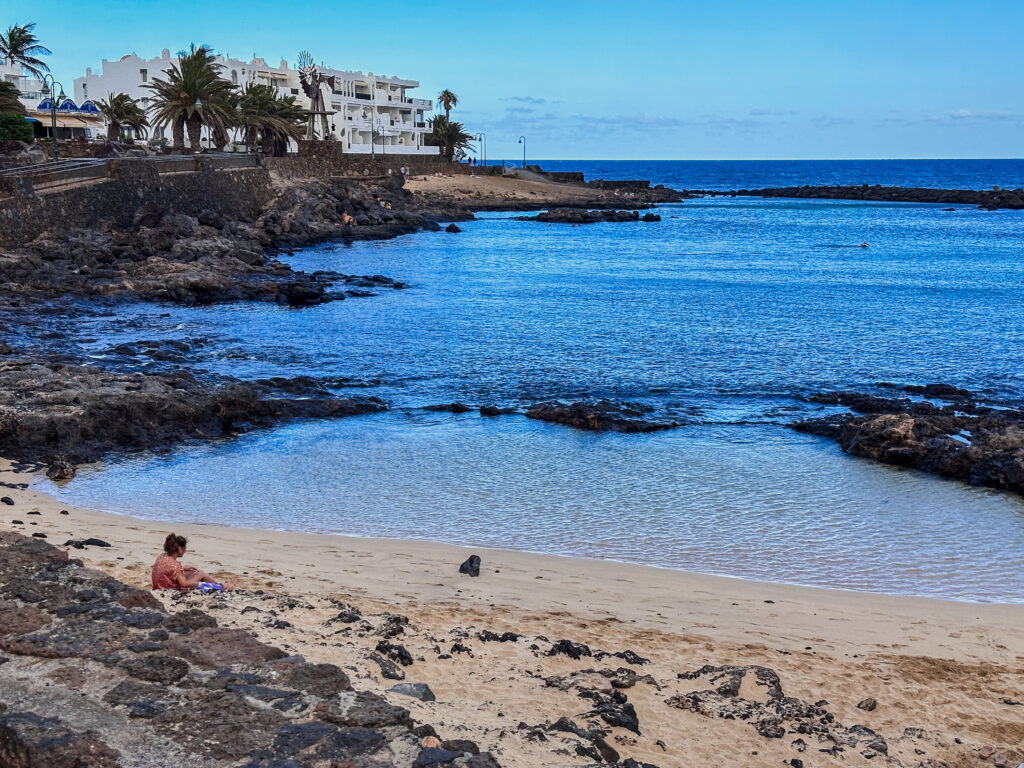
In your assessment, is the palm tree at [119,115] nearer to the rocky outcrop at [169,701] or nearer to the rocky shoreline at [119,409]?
the rocky shoreline at [119,409]

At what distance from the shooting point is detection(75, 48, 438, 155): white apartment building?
8194 cm

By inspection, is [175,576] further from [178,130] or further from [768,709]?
[178,130]

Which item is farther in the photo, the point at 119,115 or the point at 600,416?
the point at 119,115

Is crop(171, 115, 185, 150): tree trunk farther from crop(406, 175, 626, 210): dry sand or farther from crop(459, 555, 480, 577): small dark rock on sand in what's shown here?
crop(459, 555, 480, 577): small dark rock on sand

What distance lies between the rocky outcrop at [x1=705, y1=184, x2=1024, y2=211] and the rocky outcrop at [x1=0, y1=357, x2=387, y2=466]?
314 feet

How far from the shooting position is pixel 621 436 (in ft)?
54.7

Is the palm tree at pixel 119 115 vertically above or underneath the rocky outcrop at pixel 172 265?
above

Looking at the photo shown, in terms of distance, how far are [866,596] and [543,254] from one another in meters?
43.5

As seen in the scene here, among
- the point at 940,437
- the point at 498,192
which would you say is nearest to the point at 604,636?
the point at 940,437

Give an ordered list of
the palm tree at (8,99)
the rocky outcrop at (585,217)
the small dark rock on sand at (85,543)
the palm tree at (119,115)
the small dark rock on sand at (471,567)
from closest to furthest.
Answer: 1. the small dark rock on sand at (85,543)
2. the small dark rock on sand at (471,567)
3. the palm tree at (8,99)
4. the palm tree at (119,115)
5. the rocky outcrop at (585,217)

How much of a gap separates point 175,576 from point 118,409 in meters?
7.98

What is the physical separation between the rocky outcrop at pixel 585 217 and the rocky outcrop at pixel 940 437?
6079cm

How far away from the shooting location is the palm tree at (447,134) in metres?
109

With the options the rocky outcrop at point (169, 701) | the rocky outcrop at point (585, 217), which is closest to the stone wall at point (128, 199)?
the rocky outcrop at point (585, 217)
